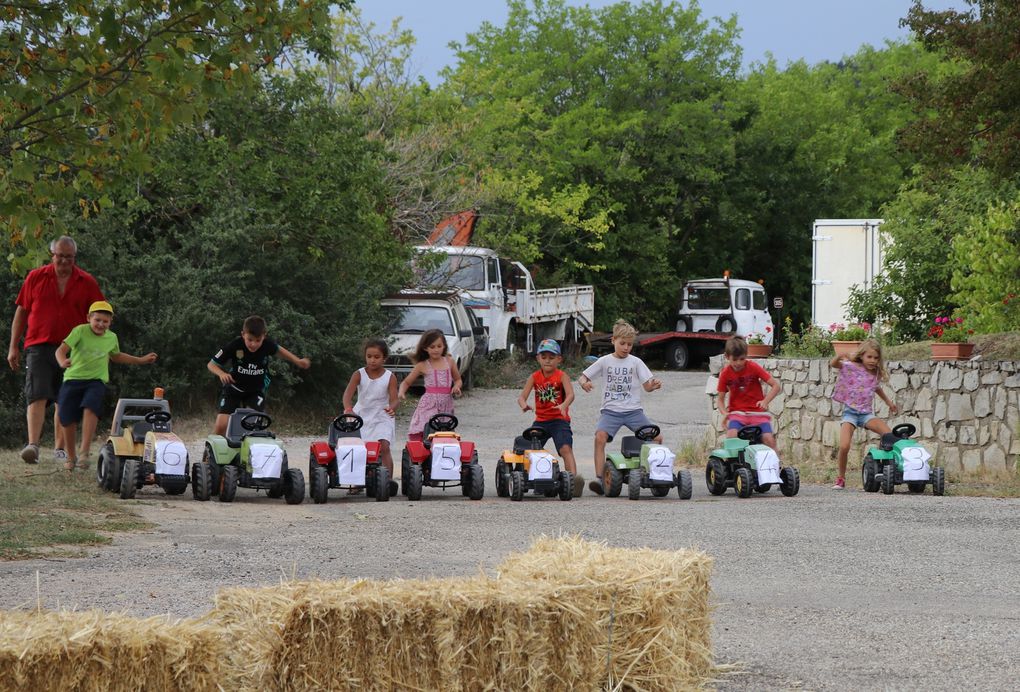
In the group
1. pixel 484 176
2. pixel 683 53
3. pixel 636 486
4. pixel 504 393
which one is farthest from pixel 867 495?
pixel 683 53

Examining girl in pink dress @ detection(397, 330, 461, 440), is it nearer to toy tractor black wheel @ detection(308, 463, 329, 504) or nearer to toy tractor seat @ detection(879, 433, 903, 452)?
toy tractor black wheel @ detection(308, 463, 329, 504)

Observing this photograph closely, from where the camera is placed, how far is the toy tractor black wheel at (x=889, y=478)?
43.7 ft

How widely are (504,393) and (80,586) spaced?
20.6 metres

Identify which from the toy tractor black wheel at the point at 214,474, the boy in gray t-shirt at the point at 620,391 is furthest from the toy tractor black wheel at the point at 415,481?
the boy in gray t-shirt at the point at 620,391

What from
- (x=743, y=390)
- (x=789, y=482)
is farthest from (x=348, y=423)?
(x=789, y=482)

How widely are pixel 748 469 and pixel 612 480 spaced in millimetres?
1231

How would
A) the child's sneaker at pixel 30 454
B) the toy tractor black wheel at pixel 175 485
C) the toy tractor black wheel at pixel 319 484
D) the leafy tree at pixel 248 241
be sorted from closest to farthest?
1. the toy tractor black wheel at pixel 175 485
2. the toy tractor black wheel at pixel 319 484
3. the child's sneaker at pixel 30 454
4. the leafy tree at pixel 248 241

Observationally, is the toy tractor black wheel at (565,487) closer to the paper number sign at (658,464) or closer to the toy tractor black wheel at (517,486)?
the toy tractor black wheel at (517,486)

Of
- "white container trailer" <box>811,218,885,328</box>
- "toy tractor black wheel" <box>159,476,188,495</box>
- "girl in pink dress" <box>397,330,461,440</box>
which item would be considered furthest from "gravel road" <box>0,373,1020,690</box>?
"white container trailer" <box>811,218,885,328</box>

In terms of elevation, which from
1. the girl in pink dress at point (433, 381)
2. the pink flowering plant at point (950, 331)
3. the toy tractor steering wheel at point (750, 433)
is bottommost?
the toy tractor steering wheel at point (750, 433)

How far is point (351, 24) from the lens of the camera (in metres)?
32.0

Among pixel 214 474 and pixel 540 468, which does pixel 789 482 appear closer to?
pixel 540 468

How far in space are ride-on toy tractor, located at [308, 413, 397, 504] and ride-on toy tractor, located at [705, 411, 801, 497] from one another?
2.96 meters

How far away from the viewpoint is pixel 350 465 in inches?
474
